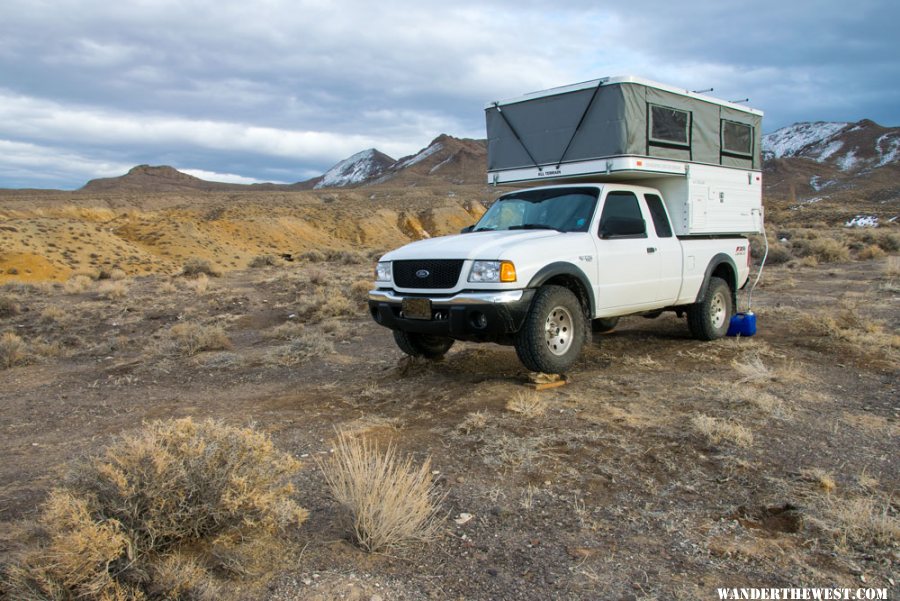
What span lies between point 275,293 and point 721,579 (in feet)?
50.1

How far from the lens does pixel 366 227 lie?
5016cm

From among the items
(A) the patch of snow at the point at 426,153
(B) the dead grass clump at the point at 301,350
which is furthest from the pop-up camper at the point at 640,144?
(A) the patch of snow at the point at 426,153

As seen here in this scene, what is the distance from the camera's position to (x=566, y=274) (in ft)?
20.9

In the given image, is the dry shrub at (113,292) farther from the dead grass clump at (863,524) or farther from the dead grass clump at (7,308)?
the dead grass clump at (863,524)

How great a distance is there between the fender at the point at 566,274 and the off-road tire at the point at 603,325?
270 cm

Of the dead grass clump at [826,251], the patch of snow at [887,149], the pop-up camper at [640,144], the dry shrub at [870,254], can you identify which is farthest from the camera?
the patch of snow at [887,149]

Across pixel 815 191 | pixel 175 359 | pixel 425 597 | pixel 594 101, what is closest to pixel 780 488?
pixel 425 597

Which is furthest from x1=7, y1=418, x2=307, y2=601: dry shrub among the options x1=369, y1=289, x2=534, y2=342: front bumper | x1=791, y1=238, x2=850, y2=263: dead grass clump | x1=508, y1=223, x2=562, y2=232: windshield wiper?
x1=791, y1=238, x2=850, y2=263: dead grass clump

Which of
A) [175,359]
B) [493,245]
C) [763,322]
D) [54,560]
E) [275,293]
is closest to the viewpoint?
[54,560]

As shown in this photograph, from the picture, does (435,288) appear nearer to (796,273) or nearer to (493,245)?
→ (493,245)

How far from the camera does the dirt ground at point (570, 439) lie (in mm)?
3146

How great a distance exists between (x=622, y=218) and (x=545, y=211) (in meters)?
0.84

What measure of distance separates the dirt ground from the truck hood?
4.34 feet

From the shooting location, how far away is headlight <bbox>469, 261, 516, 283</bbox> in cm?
577
